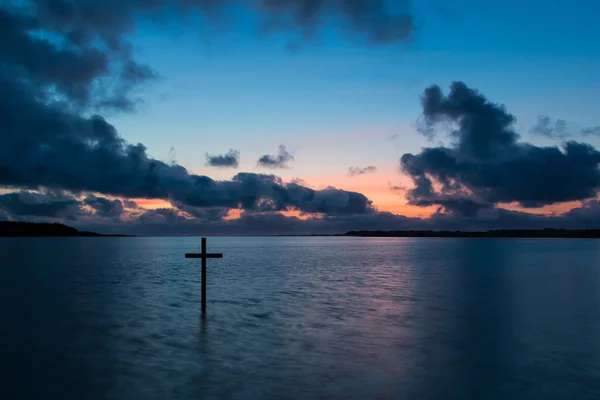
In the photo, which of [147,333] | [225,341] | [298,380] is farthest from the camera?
[147,333]

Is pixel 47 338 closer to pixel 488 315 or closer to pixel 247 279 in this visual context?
pixel 488 315

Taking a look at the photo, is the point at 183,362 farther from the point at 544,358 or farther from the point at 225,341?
the point at 544,358

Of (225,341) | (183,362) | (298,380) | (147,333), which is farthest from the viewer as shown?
(147,333)

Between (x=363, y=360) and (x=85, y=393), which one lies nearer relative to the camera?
(x=85, y=393)

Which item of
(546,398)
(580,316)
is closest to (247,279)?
(580,316)

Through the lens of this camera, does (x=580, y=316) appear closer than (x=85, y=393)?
No

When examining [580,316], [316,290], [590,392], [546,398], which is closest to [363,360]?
[546,398]

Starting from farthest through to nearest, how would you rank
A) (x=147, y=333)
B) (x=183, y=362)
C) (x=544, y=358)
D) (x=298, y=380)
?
1. (x=147, y=333)
2. (x=544, y=358)
3. (x=183, y=362)
4. (x=298, y=380)

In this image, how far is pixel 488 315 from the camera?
101 ft

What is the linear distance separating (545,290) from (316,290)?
2228 centimetres

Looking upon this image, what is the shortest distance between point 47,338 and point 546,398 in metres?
22.3

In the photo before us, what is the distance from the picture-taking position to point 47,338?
23594 millimetres

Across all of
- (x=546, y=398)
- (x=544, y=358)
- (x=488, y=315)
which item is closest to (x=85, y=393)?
(x=546, y=398)

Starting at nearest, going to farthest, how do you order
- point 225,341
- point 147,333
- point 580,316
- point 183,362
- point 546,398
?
point 546,398 → point 183,362 → point 225,341 → point 147,333 → point 580,316
